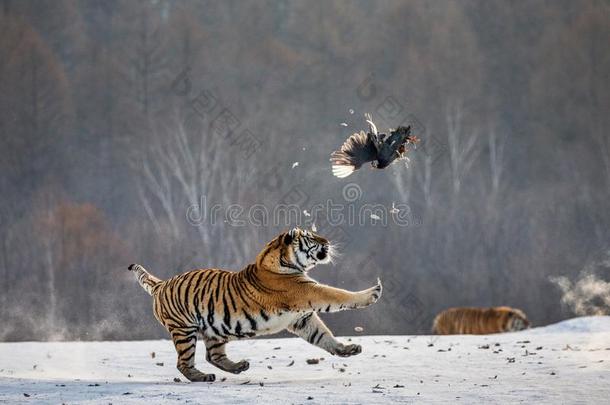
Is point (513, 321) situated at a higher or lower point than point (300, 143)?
lower

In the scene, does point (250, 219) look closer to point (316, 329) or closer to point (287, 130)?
point (287, 130)

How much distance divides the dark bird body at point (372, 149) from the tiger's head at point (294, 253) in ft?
2.60

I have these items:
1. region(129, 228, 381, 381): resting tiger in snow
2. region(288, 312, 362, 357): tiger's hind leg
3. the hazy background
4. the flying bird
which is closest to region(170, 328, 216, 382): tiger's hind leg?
region(129, 228, 381, 381): resting tiger in snow

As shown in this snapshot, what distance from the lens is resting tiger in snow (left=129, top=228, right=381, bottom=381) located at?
762cm

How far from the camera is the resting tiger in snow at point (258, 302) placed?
762 cm

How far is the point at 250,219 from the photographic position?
22.2 m

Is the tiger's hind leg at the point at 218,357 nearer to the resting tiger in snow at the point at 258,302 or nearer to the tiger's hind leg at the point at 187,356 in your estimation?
the resting tiger in snow at the point at 258,302

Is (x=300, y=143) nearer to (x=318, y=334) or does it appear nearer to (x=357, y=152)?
(x=357, y=152)

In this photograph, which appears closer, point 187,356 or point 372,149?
point 187,356

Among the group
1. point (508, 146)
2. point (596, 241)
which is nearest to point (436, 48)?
point (508, 146)

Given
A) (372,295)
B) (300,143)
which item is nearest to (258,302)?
(372,295)

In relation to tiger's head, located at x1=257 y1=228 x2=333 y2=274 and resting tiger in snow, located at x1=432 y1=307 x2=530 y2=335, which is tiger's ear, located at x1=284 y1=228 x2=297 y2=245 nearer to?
tiger's head, located at x1=257 y1=228 x2=333 y2=274

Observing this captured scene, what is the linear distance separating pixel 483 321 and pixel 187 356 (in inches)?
376

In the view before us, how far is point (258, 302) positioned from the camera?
7.70 m
